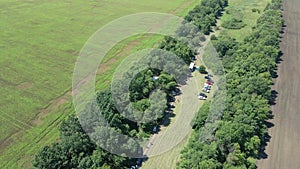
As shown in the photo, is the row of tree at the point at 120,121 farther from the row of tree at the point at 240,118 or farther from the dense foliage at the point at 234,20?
the dense foliage at the point at 234,20

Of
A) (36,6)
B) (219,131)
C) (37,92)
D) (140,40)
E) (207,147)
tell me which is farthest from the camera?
(36,6)

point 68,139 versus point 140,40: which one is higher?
point 68,139

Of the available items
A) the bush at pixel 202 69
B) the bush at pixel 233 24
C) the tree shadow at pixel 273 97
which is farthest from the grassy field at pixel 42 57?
the tree shadow at pixel 273 97

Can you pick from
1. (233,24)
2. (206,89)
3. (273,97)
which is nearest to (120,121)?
(206,89)

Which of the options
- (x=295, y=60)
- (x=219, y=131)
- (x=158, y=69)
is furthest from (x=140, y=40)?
(x=219, y=131)

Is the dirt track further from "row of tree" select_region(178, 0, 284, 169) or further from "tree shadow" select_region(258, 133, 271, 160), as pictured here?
"row of tree" select_region(178, 0, 284, 169)

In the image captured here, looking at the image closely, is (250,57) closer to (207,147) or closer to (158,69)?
(158,69)

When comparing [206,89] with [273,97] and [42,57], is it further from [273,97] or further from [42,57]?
[42,57]
